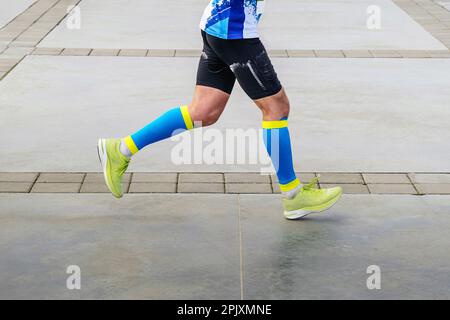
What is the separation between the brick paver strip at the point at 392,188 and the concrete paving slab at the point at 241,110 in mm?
285

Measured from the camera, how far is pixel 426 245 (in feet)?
15.2

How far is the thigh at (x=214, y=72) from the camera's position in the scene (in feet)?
16.2

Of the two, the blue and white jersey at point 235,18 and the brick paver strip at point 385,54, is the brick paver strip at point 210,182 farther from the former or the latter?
the brick paver strip at point 385,54

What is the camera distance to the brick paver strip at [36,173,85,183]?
552 centimetres

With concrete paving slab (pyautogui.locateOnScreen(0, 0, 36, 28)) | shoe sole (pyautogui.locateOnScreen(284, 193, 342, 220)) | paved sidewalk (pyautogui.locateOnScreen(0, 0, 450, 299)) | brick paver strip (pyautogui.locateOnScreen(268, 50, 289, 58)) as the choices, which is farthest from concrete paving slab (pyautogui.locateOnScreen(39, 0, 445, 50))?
shoe sole (pyautogui.locateOnScreen(284, 193, 342, 220))

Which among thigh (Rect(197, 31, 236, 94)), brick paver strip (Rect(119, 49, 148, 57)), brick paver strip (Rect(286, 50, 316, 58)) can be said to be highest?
thigh (Rect(197, 31, 236, 94))

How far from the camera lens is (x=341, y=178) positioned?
18.5 feet

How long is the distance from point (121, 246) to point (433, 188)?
1.85m

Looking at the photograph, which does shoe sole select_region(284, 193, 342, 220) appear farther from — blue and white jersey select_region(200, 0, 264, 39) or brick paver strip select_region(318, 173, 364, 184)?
blue and white jersey select_region(200, 0, 264, 39)

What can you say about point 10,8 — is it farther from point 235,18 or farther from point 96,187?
point 235,18

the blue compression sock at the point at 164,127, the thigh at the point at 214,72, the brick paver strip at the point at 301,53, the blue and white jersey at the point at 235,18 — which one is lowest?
the brick paver strip at the point at 301,53

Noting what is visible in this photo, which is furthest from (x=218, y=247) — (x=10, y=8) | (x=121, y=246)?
(x=10, y=8)

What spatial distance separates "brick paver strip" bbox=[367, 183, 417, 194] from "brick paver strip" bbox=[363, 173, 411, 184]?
0.22 ft

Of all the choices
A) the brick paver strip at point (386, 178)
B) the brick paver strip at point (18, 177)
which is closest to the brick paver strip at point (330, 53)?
the brick paver strip at point (386, 178)
